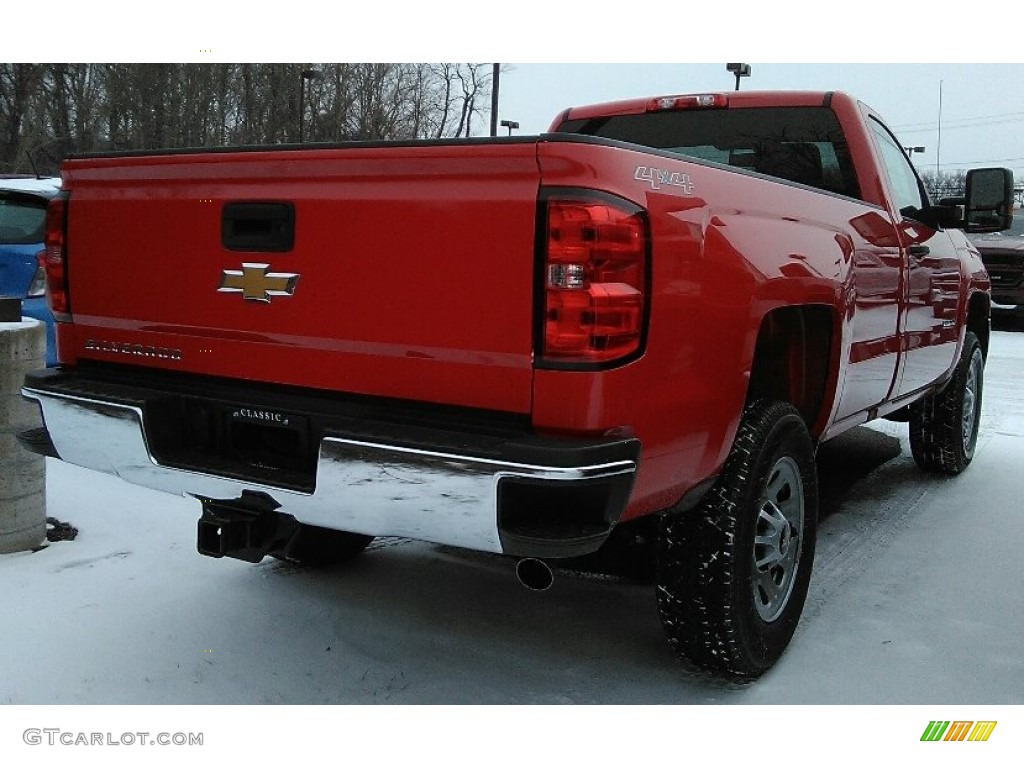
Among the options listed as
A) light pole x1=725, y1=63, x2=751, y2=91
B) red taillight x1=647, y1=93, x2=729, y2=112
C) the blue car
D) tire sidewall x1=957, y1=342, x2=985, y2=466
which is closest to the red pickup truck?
light pole x1=725, y1=63, x2=751, y2=91

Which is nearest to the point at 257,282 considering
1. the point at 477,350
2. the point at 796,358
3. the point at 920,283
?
the point at 477,350

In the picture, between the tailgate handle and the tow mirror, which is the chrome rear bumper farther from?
the tow mirror

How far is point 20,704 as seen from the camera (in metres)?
2.57

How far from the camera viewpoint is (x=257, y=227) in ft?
7.92

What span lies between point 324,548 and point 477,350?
172cm

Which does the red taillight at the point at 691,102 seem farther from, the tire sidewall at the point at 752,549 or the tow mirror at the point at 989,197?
the tire sidewall at the point at 752,549

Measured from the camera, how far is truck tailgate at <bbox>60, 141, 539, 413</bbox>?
2.12 metres

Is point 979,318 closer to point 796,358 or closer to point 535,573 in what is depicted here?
point 796,358

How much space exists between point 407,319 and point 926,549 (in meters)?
2.79

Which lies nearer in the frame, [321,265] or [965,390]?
[321,265]

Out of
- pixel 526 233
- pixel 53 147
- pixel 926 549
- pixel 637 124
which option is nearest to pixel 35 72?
pixel 53 147

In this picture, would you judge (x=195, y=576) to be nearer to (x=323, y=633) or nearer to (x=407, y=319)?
(x=323, y=633)

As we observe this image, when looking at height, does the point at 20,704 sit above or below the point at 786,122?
below

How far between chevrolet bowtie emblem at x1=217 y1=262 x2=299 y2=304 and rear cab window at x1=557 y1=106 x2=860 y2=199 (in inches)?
80.2
